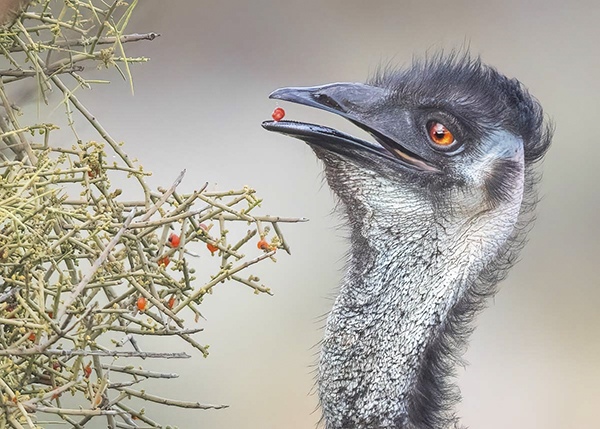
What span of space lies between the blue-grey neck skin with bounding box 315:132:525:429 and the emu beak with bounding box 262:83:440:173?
27 mm

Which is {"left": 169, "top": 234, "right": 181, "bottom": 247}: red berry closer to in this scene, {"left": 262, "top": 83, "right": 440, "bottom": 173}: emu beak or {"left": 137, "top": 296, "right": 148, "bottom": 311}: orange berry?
{"left": 137, "top": 296, "right": 148, "bottom": 311}: orange berry

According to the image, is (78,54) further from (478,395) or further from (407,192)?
(478,395)

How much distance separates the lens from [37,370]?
0.95m

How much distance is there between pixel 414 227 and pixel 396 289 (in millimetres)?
73

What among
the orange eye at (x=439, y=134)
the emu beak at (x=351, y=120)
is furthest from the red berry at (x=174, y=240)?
the orange eye at (x=439, y=134)

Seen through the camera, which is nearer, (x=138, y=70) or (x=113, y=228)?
(x=113, y=228)

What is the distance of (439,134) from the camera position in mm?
1246

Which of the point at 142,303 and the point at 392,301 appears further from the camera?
the point at 392,301

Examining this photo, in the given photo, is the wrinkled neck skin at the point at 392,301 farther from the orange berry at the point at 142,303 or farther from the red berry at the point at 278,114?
the orange berry at the point at 142,303

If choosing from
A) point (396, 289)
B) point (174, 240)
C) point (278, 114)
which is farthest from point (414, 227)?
point (174, 240)

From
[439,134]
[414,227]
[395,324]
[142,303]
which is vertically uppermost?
[439,134]

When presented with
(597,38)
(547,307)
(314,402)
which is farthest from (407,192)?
(597,38)

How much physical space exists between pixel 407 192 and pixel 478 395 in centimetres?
76

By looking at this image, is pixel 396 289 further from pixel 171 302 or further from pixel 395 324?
pixel 171 302
